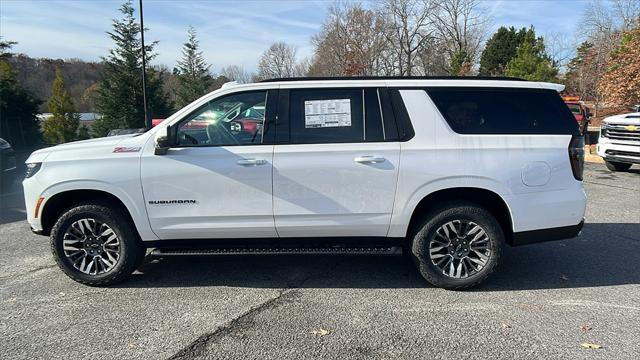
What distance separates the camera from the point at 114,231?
451 cm

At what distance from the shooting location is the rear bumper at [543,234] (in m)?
4.44

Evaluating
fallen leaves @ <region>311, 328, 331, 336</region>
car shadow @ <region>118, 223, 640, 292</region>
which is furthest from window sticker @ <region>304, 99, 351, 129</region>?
fallen leaves @ <region>311, 328, 331, 336</region>

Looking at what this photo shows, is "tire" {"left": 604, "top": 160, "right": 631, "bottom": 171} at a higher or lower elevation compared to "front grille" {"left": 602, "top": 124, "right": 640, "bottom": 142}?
lower

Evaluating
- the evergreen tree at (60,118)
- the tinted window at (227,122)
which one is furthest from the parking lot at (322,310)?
the evergreen tree at (60,118)

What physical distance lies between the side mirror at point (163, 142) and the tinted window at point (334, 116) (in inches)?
45.3

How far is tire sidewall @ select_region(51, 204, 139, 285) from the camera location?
4.48 metres

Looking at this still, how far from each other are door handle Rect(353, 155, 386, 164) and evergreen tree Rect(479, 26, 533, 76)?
36.9 m

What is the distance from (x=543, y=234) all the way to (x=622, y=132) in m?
8.60

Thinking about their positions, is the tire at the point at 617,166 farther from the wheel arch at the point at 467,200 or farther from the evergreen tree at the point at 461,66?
the evergreen tree at the point at 461,66

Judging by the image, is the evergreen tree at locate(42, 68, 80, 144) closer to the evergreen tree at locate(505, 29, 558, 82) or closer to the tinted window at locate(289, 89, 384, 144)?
the evergreen tree at locate(505, 29, 558, 82)

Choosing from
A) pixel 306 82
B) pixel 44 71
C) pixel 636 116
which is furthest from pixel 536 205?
pixel 44 71

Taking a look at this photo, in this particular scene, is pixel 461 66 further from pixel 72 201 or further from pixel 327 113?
pixel 72 201

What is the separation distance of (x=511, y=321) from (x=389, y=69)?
45329 millimetres

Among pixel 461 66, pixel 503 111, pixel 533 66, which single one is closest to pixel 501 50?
pixel 461 66
